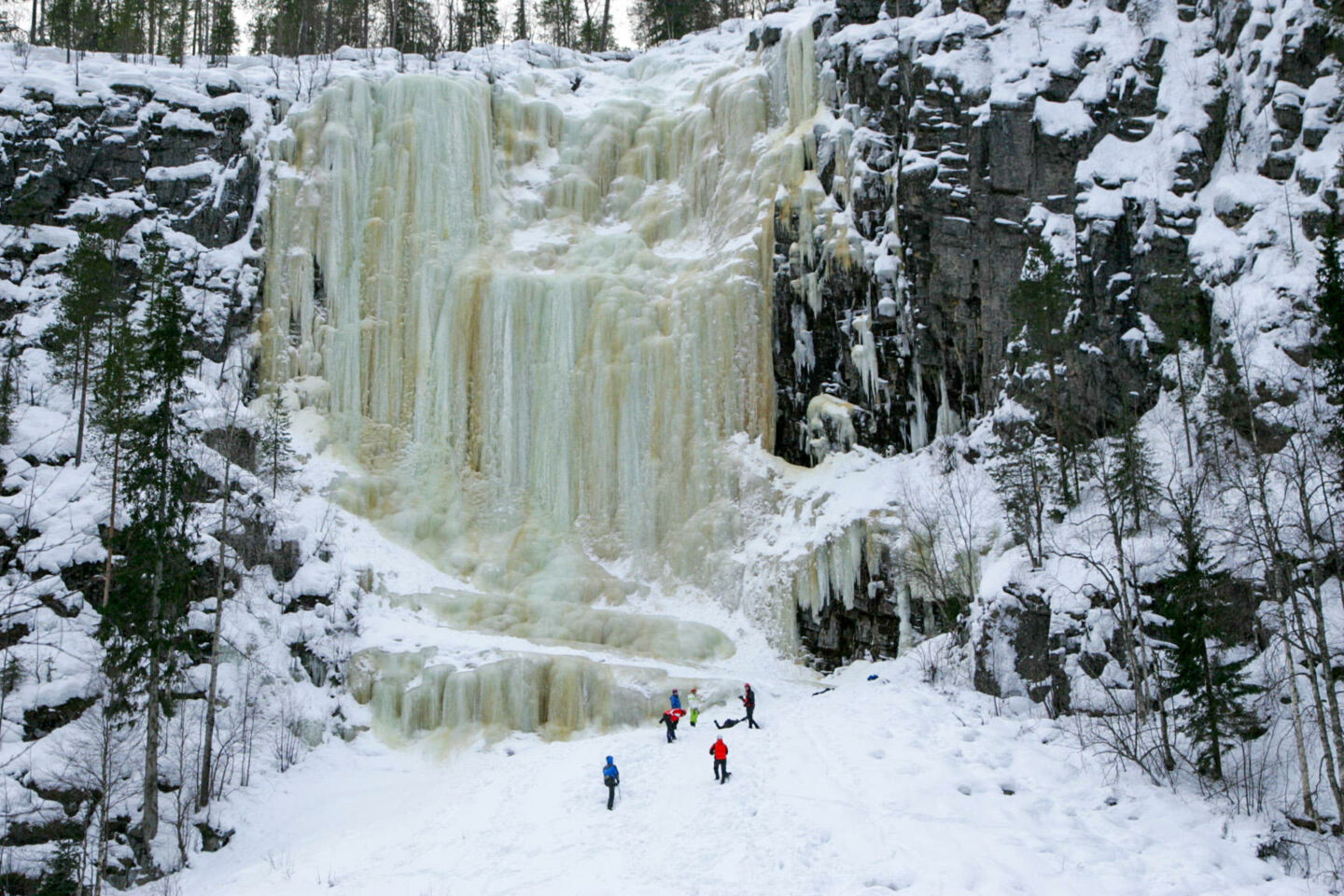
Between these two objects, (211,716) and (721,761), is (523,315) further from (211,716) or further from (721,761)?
(721,761)

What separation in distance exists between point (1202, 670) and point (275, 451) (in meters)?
21.8

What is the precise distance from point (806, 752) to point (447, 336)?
18.4 meters

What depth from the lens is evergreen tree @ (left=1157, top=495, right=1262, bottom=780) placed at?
13.9 m

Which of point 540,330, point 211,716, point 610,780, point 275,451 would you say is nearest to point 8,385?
point 275,451

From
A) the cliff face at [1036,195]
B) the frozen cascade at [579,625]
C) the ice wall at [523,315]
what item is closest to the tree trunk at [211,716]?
the frozen cascade at [579,625]

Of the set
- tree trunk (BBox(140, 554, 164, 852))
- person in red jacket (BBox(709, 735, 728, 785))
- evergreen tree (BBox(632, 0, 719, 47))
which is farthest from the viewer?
evergreen tree (BBox(632, 0, 719, 47))

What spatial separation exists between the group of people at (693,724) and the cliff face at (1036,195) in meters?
6.37

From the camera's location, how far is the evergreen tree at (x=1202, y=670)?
13.9m

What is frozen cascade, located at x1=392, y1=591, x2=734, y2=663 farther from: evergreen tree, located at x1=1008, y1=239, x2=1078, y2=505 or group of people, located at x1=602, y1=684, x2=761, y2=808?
evergreen tree, located at x1=1008, y1=239, x2=1078, y2=505

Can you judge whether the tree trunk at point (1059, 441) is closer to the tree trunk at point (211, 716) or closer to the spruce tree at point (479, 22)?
the tree trunk at point (211, 716)

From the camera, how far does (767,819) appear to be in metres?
13.7

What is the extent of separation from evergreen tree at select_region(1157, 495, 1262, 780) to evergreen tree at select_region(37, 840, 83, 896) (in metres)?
17.1

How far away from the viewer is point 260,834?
17812 mm

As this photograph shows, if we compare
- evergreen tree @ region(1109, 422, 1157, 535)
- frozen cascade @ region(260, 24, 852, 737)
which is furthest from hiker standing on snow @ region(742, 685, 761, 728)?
evergreen tree @ region(1109, 422, 1157, 535)
